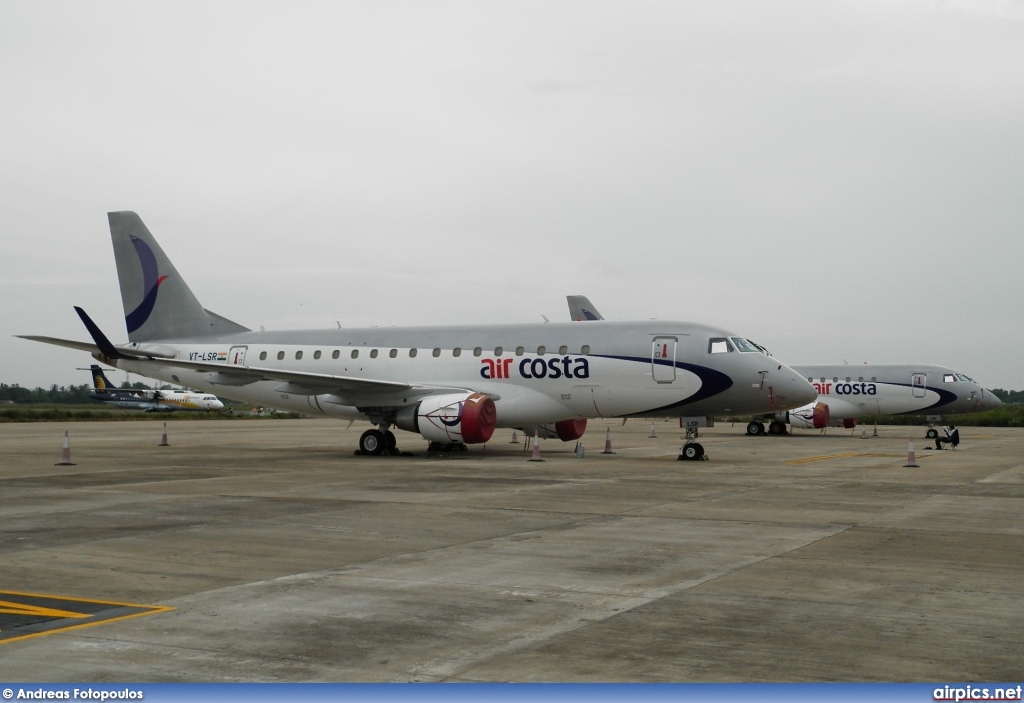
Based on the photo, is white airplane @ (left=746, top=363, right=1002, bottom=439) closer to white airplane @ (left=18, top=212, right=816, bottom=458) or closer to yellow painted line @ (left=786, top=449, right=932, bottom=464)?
yellow painted line @ (left=786, top=449, right=932, bottom=464)

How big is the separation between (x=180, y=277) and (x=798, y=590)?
25.5m

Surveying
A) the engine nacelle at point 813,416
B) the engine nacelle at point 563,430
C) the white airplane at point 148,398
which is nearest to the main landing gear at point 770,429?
the engine nacelle at point 813,416

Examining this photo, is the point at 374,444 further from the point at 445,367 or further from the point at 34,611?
the point at 34,611

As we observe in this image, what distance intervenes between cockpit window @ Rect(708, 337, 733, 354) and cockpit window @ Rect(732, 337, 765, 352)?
0.71 feet

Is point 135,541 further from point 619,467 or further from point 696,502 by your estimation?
point 619,467

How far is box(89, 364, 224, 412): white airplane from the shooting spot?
3472 inches

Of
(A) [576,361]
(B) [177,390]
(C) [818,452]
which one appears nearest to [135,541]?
(A) [576,361]

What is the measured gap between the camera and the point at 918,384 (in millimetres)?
43188

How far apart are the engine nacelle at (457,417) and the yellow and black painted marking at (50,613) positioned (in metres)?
16.4

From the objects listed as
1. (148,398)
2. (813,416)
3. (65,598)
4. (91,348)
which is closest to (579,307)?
(813,416)

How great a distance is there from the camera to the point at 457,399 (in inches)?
970

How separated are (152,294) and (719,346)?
1694cm

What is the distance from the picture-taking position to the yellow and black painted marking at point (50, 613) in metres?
6.75

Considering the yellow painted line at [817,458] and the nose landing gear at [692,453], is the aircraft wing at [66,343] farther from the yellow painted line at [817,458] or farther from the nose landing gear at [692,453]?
the yellow painted line at [817,458]
